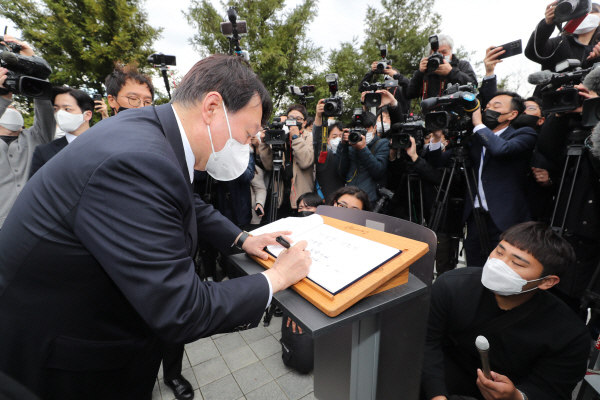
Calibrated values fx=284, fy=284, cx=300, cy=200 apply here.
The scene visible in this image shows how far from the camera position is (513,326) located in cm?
165

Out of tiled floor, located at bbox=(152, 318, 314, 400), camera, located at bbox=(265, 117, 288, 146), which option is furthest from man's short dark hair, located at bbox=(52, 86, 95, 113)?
tiled floor, located at bbox=(152, 318, 314, 400)

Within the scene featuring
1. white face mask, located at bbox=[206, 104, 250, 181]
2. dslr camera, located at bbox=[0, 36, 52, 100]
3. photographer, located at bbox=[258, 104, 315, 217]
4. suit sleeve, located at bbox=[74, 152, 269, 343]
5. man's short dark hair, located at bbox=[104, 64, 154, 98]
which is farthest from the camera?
photographer, located at bbox=[258, 104, 315, 217]

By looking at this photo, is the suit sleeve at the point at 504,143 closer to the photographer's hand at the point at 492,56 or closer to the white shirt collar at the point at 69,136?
the photographer's hand at the point at 492,56

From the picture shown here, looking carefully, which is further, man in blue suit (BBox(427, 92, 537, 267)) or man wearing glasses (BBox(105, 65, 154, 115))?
man wearing glasses (BBox(105, 65, 154, 115))

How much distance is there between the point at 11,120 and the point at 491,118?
4.89 meters

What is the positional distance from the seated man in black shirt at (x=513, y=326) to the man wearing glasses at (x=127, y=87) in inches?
129

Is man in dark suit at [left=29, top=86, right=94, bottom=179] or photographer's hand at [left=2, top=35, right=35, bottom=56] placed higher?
photographer's hand at [left=2, top=35, right=35, bottom=56]

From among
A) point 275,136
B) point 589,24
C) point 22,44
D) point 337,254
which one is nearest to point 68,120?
point 22,44

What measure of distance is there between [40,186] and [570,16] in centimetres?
392

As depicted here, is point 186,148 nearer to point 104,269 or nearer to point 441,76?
point 104,269

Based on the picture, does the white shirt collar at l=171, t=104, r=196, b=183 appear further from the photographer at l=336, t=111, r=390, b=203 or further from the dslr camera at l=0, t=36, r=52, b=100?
the photographer at l=336, t=111, r=390, b=203

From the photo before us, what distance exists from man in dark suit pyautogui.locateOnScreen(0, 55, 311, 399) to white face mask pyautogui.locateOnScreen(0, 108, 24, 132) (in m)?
2.64

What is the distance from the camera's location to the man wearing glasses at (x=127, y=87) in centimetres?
294

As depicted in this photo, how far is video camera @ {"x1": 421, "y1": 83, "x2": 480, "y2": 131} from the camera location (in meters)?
2.77
